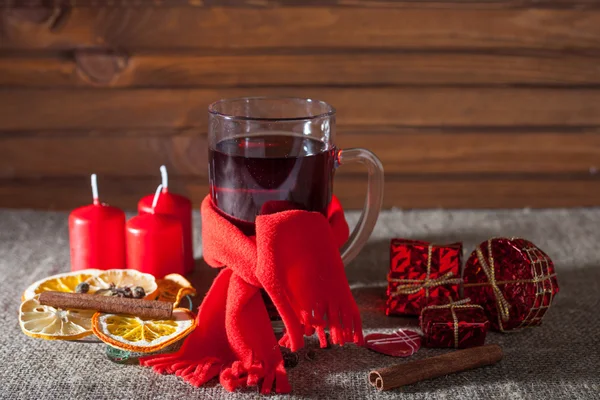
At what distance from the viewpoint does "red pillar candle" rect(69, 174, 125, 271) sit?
1008 millimetres

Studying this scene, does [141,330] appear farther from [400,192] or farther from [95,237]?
[400,192]

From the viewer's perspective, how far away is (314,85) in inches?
56.1

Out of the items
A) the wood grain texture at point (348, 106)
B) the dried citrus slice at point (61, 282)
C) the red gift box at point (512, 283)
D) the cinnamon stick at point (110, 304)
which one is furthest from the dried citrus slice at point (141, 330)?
the wood grain texture at point (348, 106)

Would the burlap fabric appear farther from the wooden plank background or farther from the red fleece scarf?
the wooden plank background

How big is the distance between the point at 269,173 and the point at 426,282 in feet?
0.80

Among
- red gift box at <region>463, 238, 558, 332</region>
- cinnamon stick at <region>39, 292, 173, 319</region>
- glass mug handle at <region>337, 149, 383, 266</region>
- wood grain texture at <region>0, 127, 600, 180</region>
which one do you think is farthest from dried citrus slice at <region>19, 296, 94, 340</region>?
wood grain texture at <region>0, 127, 600, 180</region>

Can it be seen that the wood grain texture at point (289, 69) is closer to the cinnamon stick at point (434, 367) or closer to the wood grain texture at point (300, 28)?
the wood grain texture at point (300, 28)

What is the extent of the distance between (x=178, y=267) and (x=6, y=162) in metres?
0.63

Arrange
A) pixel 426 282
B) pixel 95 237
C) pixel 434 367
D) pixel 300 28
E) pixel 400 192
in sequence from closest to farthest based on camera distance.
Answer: pixel 434 367, pixel 426 282, pixel 95 237, pixel 300 28, pixel 400 192

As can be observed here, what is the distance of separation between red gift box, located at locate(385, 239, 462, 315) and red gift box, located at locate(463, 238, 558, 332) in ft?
0.08

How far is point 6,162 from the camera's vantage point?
4.81ft

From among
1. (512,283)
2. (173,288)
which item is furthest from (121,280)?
(512,283)

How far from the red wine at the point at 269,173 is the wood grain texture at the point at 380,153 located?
2.02 ft

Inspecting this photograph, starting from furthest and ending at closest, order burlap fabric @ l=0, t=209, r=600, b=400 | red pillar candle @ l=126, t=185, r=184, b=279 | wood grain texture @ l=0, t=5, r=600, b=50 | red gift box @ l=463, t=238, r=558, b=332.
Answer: wood grain texture @ l=0, t=5, r=600, b=50 < red pillar candle @ l=126, t=185, r=184, b=279 < red gift box @ l=463, t=238, r=558, b=332 < burlap fabric @ l=0, t=209, r=600, b=400
